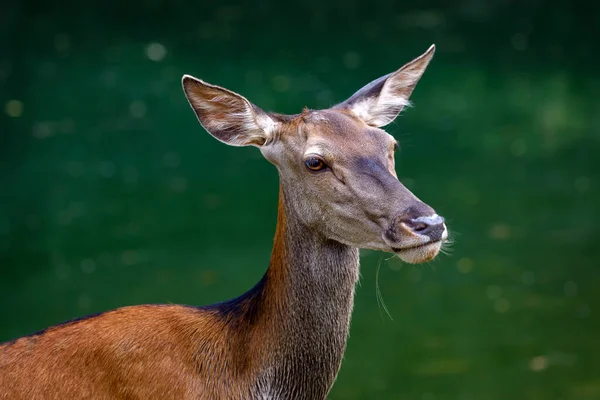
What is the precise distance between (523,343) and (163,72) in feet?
24.8

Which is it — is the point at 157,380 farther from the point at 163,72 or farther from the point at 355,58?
the point at 355,58

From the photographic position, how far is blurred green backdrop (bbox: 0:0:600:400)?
9.16 m

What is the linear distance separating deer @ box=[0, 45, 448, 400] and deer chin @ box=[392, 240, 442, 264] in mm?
72

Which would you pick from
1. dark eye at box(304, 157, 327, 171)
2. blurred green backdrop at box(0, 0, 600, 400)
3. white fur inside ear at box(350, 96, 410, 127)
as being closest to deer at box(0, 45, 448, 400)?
dark eye at box(304, 157, 327, 171)

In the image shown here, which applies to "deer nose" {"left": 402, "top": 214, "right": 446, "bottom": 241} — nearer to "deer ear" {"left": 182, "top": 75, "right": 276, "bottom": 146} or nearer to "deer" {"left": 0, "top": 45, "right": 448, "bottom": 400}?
"deer" {"left": 0, "top": 45, "right": 448, "bottom": 400}

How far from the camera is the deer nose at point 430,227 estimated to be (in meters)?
3.86

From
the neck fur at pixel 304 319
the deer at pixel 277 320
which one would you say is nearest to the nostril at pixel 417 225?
the deer at pixel 277 320

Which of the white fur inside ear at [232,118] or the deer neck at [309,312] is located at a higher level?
the white fur inside ear at [232,118]

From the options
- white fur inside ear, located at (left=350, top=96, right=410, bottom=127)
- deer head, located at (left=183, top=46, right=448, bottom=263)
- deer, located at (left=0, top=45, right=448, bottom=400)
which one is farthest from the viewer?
white fur inside ear, located at (left=350, top=96, right=410, bottom=127)

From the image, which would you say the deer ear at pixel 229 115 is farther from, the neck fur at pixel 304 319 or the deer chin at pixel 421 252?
the deer chin at pixel 421 252

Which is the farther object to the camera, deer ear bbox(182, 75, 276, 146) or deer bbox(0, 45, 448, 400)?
deer ear bbox(182, 75, 276, 146)

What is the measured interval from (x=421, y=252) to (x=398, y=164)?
877cm

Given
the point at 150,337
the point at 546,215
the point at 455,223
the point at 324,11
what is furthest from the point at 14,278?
the point at 324,11

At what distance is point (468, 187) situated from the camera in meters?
12.1
